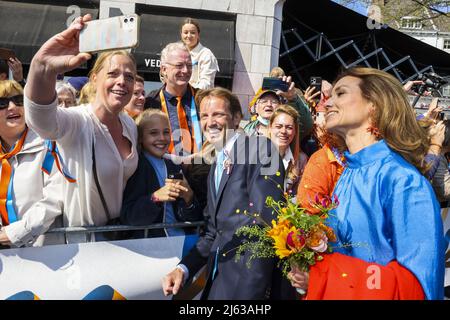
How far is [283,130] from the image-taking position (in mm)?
4164

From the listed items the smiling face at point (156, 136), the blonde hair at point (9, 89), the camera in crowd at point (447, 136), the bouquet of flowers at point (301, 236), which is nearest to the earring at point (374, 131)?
the bouquet of flowers at point (301, 236)

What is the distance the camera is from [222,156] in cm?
305

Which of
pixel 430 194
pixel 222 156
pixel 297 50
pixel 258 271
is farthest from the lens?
pixel 297 50

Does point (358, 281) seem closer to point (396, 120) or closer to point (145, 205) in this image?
point (396, 120)

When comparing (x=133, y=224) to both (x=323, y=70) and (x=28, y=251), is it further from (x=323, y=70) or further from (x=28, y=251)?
(x=323, y=70)

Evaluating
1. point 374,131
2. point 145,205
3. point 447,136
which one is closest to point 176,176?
point 145,205

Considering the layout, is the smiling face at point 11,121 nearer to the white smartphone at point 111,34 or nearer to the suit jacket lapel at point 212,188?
the white smartphone at point 111,34

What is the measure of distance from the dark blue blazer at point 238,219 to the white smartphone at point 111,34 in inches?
37.8

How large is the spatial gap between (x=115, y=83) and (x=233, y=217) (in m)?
1.01

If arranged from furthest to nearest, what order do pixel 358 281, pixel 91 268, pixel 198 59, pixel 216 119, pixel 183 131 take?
pixel 198 59 < pixel 183 131 < pixel 216 119 < pixel 91 268 < pixel 358 281

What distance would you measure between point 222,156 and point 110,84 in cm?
76
